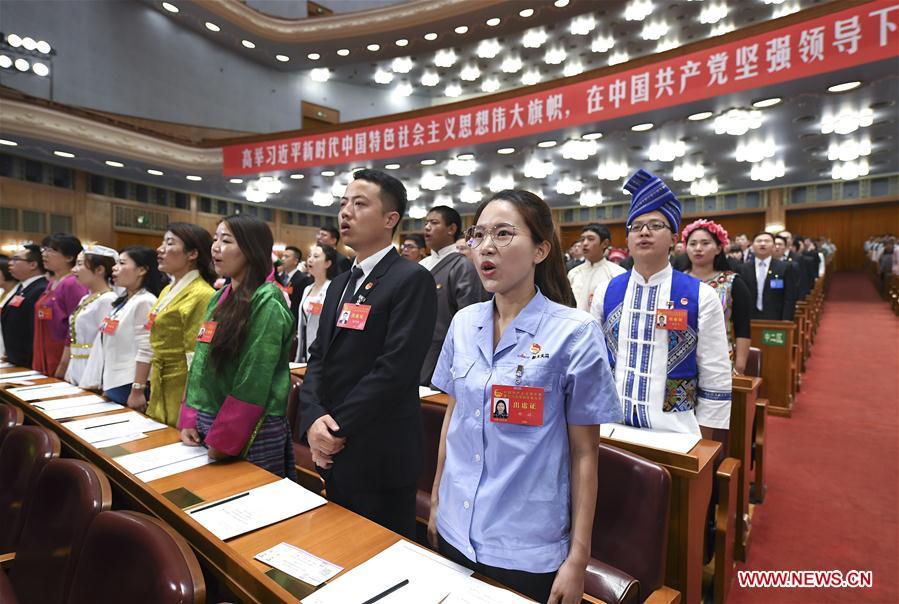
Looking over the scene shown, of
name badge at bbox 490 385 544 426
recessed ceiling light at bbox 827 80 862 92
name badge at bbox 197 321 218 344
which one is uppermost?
recessed ceiling light at bbox 827 80 862 92

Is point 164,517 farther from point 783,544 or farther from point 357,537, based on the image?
point 783,544

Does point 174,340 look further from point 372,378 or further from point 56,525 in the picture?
point 372,378

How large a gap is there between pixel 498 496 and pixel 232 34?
16660 millimetres

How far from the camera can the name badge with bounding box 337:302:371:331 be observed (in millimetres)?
1381

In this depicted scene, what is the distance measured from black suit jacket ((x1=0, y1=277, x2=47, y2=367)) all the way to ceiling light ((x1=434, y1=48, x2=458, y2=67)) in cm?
1376

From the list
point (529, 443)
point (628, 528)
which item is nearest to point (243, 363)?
point (529, 443)

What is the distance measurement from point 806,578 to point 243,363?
2.41 metres

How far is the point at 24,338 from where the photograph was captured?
3646 mm

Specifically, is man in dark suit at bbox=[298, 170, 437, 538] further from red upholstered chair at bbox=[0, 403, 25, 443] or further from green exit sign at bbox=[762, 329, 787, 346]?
green exit sign at bbox=[762, 329, 787, 346]

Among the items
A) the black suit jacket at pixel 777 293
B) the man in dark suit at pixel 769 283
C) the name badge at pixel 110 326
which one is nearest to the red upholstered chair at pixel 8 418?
the name badge at pixel 110 326

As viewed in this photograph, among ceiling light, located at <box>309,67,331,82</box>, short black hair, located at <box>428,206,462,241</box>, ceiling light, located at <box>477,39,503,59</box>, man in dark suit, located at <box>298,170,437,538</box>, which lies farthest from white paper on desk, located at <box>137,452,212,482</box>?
ceiling light, located at <box>309,67,331,82</box>

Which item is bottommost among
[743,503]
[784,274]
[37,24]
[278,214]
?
[743,503]

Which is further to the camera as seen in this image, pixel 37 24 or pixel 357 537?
pixel 37 24

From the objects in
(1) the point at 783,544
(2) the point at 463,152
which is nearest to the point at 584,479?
(1) the point at 783,544
